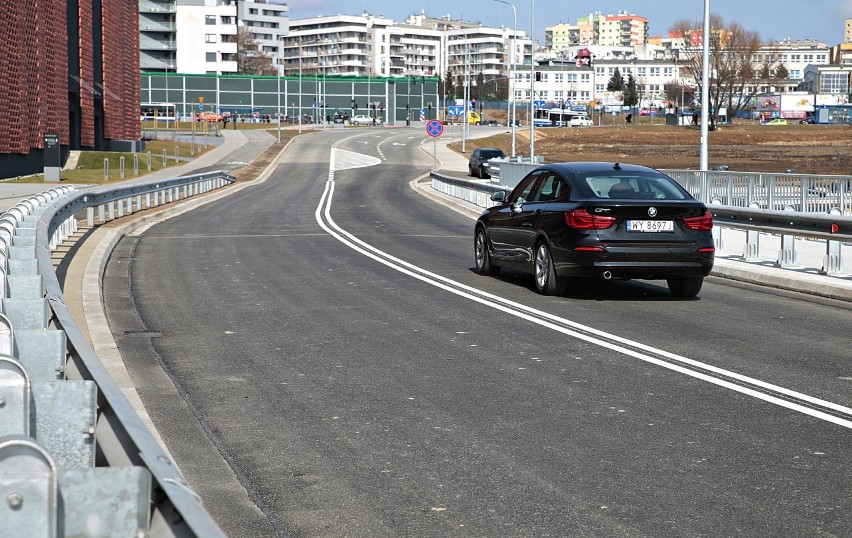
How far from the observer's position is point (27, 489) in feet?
9.47

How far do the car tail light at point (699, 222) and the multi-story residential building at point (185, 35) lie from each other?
6208 inches

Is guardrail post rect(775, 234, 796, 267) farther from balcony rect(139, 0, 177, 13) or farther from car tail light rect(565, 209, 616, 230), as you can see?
balcony rect(139, 0, 177, 13)

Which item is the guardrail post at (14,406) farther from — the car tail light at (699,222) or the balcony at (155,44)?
the balcony at (155,44)

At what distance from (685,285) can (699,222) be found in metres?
0.92

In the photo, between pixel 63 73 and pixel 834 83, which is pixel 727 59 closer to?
pixel 834 83

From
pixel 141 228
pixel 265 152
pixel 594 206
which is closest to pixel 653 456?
pixel 594 206

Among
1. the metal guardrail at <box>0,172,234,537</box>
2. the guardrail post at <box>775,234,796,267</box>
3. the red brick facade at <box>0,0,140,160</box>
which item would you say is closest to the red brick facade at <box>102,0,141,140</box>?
the red brick facade at <box>0,0,140,160</box>

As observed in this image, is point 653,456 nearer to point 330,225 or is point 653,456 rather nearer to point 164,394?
point 164,394

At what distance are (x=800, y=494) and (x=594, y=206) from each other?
8.28m

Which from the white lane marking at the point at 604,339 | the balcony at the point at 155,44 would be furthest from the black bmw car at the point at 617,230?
the balcony at the point at 155,44

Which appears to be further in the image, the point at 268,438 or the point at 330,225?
the point at 330,225

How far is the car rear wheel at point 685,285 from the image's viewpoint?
14.5 m

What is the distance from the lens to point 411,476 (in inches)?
246

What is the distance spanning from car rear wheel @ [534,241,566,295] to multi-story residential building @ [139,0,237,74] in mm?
156674
